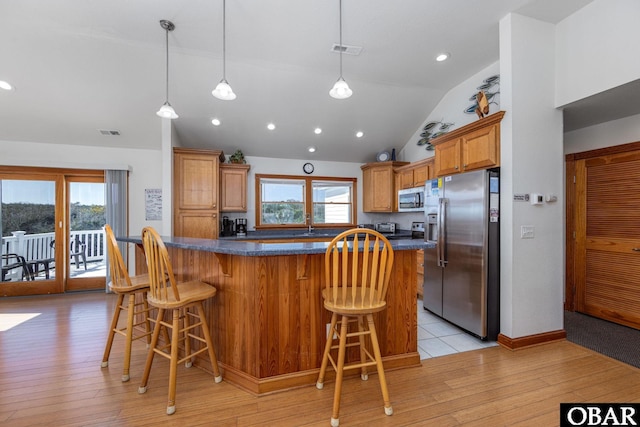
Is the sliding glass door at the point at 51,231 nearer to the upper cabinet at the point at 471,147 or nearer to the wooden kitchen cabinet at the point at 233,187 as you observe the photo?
the wooden kitchen cabinet at the point at 233,187

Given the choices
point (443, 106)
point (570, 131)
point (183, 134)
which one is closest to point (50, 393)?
point (183, 134)

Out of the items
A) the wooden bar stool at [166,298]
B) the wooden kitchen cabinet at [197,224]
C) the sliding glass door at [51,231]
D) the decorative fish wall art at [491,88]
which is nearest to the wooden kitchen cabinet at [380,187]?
the decorative fish wall art at [491,88]

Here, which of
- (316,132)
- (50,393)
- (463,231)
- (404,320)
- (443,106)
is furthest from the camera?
(316,132)

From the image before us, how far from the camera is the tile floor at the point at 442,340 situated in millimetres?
2639

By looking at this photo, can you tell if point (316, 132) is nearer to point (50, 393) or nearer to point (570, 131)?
point (570, 131)

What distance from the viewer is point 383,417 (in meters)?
1.75

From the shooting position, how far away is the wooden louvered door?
10.2 feet

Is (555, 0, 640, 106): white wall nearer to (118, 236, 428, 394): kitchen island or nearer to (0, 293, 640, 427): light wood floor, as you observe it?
(118, 236, 428, 394): kitchen island

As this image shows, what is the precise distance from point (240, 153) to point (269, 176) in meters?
0.70

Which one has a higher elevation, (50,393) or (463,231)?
(463,231)

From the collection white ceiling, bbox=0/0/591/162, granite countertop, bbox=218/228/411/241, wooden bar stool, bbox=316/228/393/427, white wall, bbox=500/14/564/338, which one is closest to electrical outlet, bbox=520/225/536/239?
white wall, bbox=500/14/564/338

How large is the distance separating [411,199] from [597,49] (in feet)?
8.96

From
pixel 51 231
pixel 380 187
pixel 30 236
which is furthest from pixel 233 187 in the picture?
pixel 30 236

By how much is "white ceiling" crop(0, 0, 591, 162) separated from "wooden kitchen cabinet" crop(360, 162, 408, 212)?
0.64 m
